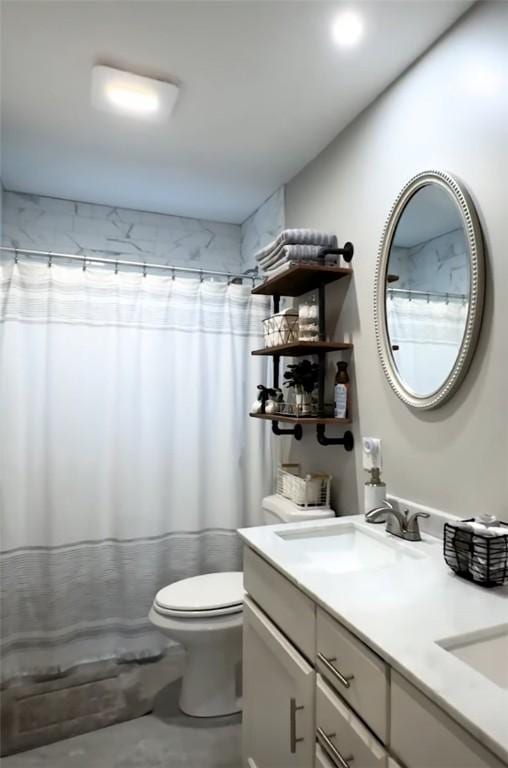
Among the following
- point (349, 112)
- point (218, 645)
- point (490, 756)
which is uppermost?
point (349, 112)

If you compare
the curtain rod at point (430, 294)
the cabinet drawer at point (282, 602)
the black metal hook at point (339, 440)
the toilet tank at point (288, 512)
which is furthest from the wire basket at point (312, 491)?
the curtain rod at point (430, 294)

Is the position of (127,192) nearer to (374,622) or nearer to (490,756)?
(374,622)

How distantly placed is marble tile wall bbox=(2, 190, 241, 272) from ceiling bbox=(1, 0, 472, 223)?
0.20 meters

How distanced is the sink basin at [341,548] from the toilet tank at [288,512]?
1.03ft

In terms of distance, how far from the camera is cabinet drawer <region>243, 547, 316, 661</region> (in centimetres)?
112

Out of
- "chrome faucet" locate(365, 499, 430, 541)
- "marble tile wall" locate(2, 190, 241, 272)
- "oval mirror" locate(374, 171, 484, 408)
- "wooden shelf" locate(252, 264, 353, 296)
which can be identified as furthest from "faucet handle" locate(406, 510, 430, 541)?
"marble tile wall" locate(2, 190, 241, 272)

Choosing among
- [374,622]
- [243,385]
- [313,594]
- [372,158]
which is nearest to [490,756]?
[374,622]

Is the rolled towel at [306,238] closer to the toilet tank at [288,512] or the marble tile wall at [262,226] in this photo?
the marble tile wall at [262,226]

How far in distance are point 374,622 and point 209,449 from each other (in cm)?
159

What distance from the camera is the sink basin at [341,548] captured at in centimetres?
139

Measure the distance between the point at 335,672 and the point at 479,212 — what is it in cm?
122

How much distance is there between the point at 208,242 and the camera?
307 centimetres

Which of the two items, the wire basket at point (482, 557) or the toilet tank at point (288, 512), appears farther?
the toilet tank at point (288, 512)


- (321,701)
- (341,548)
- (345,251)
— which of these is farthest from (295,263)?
(321,701)
